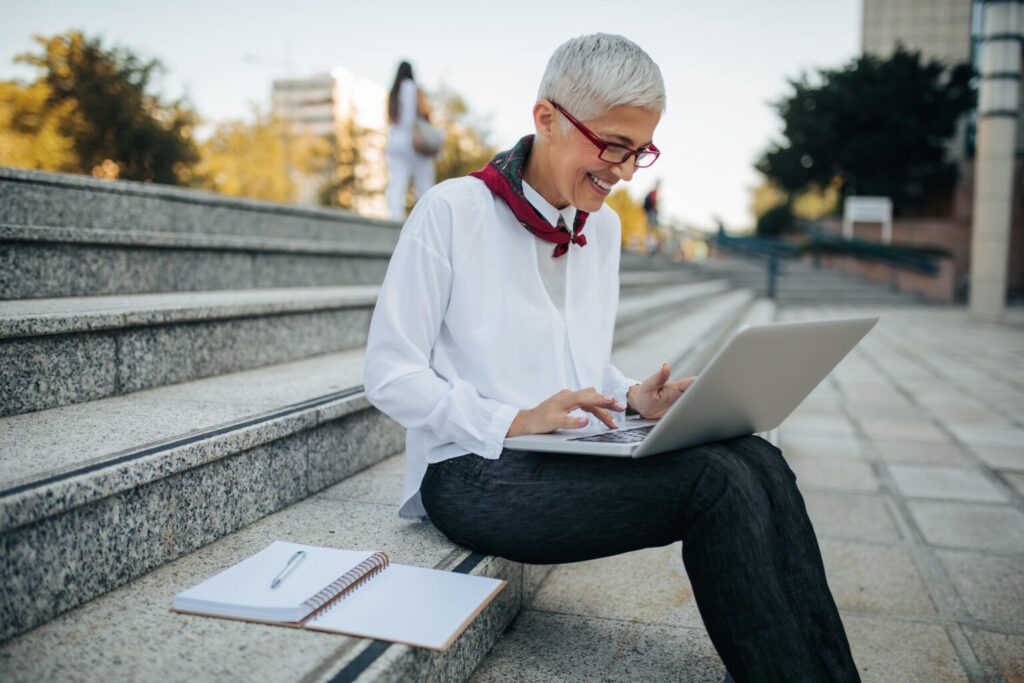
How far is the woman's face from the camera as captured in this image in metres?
1.67

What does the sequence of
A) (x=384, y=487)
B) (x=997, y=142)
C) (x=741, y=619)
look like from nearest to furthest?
(x=741, y=619)
(x=384, y=487)
(x=997, y=142)

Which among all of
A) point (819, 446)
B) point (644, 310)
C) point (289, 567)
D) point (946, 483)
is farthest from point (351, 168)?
point (289, 567)

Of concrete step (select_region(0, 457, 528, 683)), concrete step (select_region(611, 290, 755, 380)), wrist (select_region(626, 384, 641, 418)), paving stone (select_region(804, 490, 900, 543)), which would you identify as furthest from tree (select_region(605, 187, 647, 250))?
concrete step (select_region(0, 457, 528, 683))

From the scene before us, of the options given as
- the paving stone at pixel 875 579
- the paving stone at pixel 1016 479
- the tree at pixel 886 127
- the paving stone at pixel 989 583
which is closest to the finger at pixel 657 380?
the paving stone at pixel 875 579

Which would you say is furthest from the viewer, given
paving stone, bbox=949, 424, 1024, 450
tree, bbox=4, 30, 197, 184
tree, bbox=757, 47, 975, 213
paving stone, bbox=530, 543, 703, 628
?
tree, bbox=757, 47, 975, 213

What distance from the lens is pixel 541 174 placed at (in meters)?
1.85

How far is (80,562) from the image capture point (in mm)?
1396

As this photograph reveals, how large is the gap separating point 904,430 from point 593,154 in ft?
12.1

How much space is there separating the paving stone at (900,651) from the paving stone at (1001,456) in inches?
81.5

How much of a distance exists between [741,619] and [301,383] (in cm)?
167

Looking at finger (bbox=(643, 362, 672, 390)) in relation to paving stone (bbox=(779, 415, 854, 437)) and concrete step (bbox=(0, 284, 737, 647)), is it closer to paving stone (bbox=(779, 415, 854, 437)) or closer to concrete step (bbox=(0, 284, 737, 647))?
concrete step (bbox=(0, 284, 737, 647))

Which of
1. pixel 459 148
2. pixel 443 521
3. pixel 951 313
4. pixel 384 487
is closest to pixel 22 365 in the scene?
pixel 384 487

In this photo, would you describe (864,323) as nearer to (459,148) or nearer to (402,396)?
(402,396)

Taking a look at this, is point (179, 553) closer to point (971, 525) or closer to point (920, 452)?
point (971, 525)
